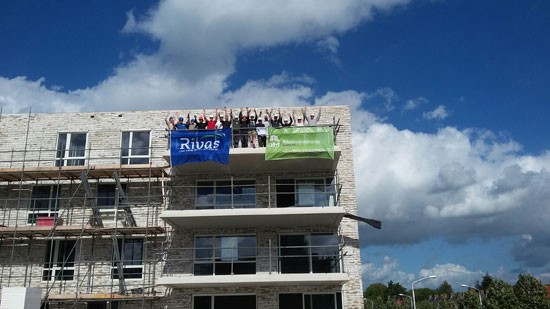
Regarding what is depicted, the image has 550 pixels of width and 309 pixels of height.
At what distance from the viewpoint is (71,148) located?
2080cm

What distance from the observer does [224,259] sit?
1892 centimetres

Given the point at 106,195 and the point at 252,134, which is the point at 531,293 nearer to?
the point at 252,134

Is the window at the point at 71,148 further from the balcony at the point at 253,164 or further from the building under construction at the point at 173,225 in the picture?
the balcony at the point at 253,164

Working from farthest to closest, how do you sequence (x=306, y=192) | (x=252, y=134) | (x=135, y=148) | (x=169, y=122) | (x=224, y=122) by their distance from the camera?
(x=169, y=122) → (x=135, y=148) → (x=224, y=122) → (x=306, y=192) → (x=252, y=134)

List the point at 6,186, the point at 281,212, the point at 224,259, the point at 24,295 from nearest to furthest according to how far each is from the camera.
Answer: the point at 24,295, the point at 281,212, the point at 224,259, the point at 6,186

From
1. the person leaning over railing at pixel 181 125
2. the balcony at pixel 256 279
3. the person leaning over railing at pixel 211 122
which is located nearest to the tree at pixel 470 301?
the balcony at pixel 256 279

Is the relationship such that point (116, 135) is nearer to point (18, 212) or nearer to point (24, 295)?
point (18, 212)

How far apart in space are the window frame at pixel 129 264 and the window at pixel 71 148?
12.5 feet

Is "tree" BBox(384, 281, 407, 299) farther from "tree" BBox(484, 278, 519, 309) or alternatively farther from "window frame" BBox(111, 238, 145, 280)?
"window frame" BBox(111, 238, 145, 280)

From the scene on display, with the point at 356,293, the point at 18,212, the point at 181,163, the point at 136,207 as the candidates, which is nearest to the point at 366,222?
the point at 356,293

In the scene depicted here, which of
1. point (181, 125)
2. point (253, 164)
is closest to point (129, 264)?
point (181, 125)

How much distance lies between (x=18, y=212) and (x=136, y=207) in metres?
4.53

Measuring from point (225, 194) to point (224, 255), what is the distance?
2.29 m

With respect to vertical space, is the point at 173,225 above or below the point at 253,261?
above
